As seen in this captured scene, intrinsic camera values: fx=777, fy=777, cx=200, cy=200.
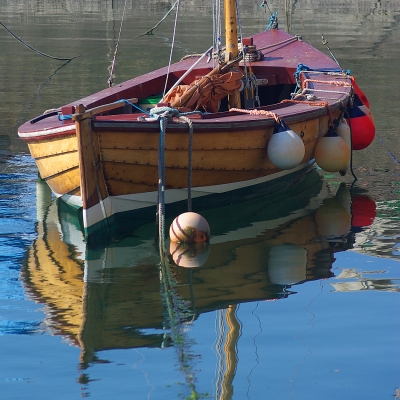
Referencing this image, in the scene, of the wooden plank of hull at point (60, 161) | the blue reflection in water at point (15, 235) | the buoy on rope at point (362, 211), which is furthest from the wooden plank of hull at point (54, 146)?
the buoy on rope at point (362, 211)

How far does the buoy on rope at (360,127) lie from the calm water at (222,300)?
43 centimetres

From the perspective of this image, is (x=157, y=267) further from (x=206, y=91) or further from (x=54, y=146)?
(x=206, y=91)

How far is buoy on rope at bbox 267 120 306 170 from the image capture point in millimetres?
7516

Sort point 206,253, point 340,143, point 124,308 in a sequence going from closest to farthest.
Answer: point 124,308
point 206,253
point 340,143

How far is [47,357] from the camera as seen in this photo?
4.68m

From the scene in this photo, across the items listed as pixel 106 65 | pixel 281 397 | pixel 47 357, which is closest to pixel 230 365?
pixel 281 397

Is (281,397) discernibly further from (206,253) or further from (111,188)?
(111,188)

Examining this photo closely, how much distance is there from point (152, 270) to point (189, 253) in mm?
516

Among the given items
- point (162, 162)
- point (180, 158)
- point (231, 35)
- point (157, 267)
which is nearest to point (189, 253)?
point (157, 267)

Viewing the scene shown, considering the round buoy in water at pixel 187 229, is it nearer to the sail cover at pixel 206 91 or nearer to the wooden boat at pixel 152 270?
the wooden boat at pixel 152 270

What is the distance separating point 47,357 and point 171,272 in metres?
1.75

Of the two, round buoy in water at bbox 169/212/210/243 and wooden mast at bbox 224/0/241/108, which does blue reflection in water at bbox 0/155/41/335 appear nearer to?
round buoy in water at bbox 169/212/210/243

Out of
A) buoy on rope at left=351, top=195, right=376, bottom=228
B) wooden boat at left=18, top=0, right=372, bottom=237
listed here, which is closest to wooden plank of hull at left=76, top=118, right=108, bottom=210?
wooden boat at left=18, top=0, right=372, bottom=237

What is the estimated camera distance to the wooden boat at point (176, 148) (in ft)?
22.4
